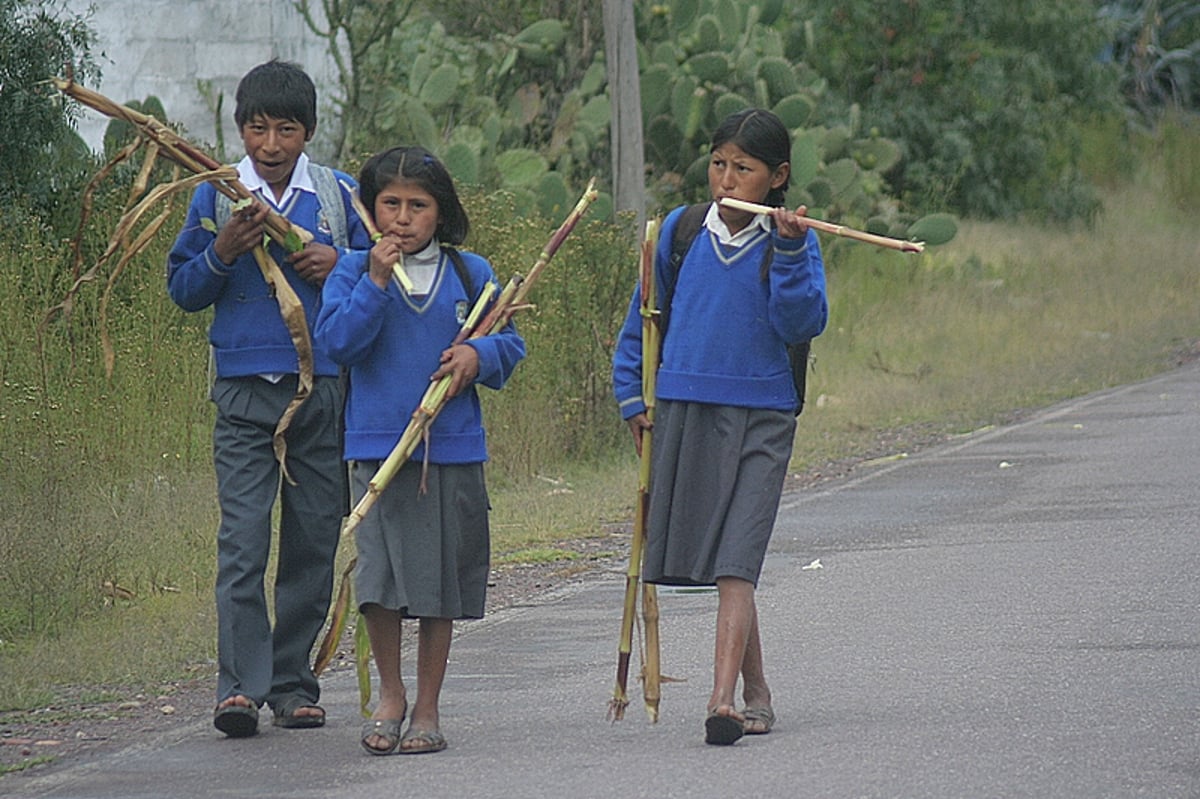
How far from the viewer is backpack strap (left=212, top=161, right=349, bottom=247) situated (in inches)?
268

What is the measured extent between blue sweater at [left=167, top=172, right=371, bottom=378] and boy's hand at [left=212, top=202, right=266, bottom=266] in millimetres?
111

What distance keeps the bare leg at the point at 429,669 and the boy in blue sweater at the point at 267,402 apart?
583 mm

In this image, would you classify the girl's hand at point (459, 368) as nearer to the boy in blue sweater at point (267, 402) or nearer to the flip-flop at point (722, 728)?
the boy in blue sweater at point (267, 402)

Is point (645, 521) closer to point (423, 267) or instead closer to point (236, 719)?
point (423, 267)

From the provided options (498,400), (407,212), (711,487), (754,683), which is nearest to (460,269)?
(407,212)

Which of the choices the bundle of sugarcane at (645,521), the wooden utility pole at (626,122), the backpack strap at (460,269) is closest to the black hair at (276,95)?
the backpack strap at (460,269)

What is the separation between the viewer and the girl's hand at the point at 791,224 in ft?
20.2

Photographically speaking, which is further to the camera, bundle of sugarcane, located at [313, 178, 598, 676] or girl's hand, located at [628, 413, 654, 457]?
girl's hand, located at [628, 413, 654, 457]

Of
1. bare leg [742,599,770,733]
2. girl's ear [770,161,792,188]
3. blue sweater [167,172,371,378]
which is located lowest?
bare leg [742,599,770,733]

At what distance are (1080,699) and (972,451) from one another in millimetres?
8268

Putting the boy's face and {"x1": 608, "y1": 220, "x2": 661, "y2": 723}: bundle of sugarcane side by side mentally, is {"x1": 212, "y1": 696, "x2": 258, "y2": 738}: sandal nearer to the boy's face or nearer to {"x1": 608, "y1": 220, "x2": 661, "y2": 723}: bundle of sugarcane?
{"x1": 608, "y1": 220, "x2": 661, "y2": 723}: bundle of sugarcane

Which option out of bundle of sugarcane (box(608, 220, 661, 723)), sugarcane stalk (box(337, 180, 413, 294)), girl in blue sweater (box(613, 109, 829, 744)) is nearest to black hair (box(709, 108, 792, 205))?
girl in blue sweater (box(613, 109, 829, 744))

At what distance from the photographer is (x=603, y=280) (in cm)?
1530

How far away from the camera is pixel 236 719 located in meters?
6.66
